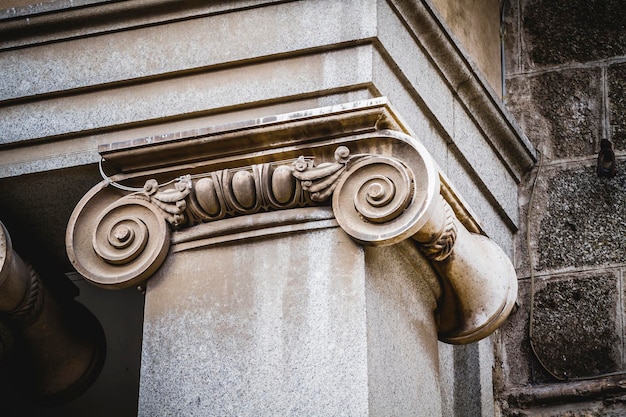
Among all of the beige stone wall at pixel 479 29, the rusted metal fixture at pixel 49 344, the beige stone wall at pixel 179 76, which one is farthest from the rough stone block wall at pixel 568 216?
the rusted metal fixture at pixel 49 344

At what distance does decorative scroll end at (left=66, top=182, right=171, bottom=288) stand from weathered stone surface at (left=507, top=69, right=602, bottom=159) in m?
2.30

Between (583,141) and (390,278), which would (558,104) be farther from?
(390,278)

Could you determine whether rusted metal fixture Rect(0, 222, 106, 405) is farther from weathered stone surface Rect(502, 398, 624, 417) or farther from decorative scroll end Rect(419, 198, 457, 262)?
weathered stone surface Rect(502, 398, 624, 417)

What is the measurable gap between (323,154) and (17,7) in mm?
1548

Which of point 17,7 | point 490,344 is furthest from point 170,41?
point 490,344

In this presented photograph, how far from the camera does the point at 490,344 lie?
7.04m

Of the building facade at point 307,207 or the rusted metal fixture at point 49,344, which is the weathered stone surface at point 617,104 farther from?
the rusted metal fixture at point 49,344

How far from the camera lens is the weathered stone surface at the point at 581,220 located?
23.2 ft

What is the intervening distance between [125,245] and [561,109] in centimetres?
257

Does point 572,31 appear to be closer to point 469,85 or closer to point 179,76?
point 469,85

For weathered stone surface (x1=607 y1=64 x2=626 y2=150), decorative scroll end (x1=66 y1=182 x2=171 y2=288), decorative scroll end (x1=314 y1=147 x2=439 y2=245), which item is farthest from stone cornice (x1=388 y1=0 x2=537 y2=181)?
decorative scroll end (x1=66 y1=182 x2=171 y2=288)

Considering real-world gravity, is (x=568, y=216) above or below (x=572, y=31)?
below

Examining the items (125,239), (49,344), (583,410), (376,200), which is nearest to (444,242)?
(376,200)

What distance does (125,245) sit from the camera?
19.1 feet
